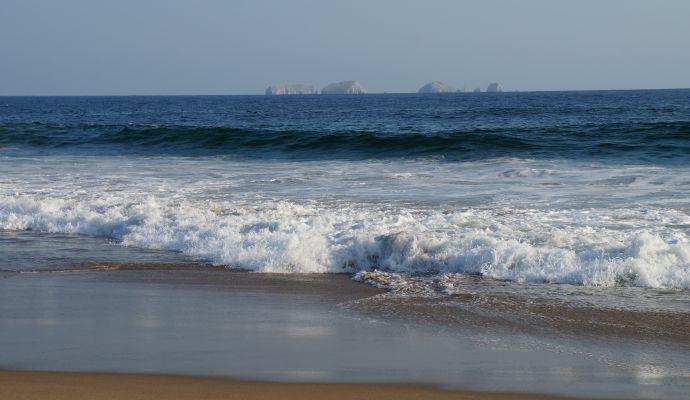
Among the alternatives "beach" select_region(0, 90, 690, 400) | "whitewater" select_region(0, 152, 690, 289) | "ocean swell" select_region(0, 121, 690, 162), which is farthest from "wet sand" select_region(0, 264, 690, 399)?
"ocean swell" select_region(0, 121, 690, 162)

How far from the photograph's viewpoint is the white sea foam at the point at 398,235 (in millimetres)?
8344

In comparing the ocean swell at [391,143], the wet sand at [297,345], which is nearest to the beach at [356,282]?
the wet sand at [297,345]

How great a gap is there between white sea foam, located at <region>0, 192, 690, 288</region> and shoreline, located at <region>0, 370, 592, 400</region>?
3568 millimetres

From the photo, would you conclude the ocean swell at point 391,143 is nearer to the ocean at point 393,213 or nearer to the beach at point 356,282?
the ocean at point 393,213

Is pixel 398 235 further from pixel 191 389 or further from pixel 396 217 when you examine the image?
pixel 191 389

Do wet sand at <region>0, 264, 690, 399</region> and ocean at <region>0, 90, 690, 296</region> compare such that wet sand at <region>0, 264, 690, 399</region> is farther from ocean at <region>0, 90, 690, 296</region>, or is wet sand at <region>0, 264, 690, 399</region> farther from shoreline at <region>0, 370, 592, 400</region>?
ocean at <region>0, 90, 690, 296</region>

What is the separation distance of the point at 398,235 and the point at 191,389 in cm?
469

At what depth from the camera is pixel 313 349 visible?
19.0 ft

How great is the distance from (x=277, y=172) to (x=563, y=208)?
27.0 feet

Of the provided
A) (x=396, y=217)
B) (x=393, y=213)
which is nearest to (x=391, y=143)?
(x=393, y=213)

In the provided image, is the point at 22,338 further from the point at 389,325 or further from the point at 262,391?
the point at 389,325

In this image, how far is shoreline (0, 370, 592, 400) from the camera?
15.7ft

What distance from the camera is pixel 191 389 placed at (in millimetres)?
4922

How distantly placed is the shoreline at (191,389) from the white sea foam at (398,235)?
3568 millimetres
